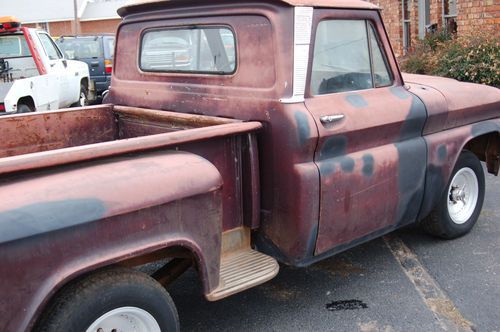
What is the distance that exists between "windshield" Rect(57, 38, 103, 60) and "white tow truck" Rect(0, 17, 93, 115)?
11.1 ft

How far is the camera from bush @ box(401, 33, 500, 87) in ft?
28.9

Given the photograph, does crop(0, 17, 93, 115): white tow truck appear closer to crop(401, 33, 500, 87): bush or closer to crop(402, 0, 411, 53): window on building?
crop(401, 33, 500, 87): bush

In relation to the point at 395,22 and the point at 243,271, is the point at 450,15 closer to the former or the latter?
the point at 395,22

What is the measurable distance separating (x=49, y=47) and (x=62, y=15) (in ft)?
105

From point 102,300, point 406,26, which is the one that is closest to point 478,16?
point 406,26

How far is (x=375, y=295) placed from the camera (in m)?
3.93

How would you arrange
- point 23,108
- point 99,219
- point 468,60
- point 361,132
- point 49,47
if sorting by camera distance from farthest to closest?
point 49,47 < point 23,108 < point 468,60 < point 361,132 < point 99,219

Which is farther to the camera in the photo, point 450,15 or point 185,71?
point 450,15

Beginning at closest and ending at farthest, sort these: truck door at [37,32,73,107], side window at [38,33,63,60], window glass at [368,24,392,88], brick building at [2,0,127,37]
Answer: window glass at [368,24,392,88], truck door at [37,32,73,107], side window at [38,33,63,60], brick building at [2,0,127,37]

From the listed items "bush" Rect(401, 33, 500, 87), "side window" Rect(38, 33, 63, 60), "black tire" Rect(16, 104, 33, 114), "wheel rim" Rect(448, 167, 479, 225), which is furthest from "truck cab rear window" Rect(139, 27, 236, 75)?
"side window" Rect(38, 33, 63, 60)

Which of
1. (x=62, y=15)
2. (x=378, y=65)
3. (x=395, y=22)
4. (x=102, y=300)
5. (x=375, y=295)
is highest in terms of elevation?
(x=62, y=15)

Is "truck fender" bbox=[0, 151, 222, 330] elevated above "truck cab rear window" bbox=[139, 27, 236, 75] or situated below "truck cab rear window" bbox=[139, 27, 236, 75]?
below

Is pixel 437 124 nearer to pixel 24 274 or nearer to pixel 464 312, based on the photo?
pixel 464 312

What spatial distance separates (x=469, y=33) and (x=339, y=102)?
281 inches
